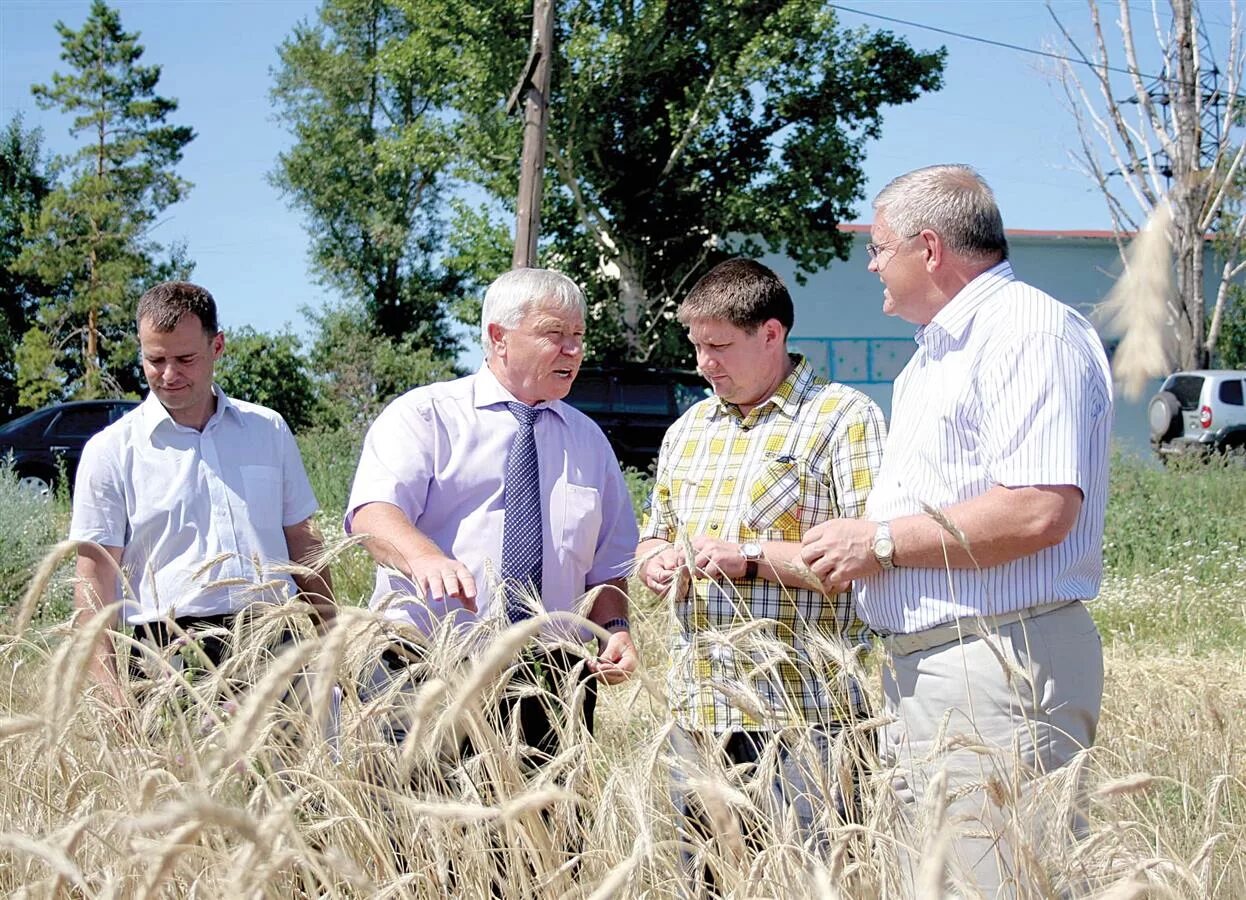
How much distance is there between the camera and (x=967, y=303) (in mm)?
2533

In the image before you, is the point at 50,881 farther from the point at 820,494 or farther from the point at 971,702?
the point at 820,494

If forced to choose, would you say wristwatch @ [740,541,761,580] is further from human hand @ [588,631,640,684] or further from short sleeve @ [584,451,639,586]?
short sleeve @ [584,451,639,586]

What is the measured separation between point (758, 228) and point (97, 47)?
18029 mm

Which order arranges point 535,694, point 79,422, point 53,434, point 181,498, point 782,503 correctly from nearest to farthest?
1. point 535,694
2. point 782,503
3. point 181,498
4. point 53,434
5. point 79,422

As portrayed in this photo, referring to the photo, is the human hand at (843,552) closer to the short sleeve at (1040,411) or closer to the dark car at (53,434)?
the short sleeve at (1040,411)

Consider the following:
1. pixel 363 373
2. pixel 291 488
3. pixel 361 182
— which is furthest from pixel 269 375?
pixel 291 488

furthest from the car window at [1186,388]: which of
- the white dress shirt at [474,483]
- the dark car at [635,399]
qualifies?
the white dress shirt at [474,483]

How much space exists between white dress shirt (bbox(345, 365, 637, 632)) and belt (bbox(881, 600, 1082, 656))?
2.67 feet

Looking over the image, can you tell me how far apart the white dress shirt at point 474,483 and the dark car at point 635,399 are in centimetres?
1225

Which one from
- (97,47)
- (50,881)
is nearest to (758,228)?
(97,47)

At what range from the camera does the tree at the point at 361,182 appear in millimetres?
33625

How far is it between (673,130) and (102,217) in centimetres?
1478

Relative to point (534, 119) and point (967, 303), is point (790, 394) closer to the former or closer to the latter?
point (967, 303)

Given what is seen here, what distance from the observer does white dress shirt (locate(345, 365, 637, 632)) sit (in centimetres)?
300
